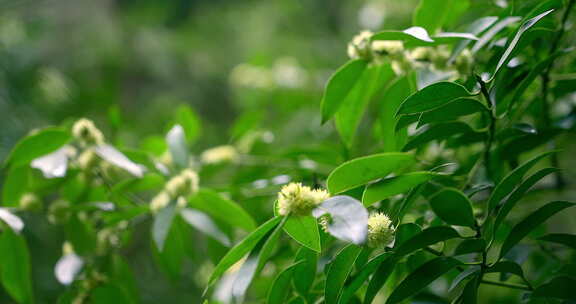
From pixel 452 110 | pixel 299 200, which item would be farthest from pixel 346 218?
pixel 452 110

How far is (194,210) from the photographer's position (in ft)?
2.46

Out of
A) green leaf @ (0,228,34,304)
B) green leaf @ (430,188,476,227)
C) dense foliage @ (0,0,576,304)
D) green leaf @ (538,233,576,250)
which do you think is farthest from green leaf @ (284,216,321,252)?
green leaf @ (0,228,34,304)

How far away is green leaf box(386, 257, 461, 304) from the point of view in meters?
0.48

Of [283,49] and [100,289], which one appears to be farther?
[283,49]

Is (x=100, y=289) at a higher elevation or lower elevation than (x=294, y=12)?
lower

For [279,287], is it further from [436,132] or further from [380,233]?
[436,132]

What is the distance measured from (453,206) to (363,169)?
3.3 inches

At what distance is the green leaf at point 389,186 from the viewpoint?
475 mm

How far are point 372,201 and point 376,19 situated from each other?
0.99 metres

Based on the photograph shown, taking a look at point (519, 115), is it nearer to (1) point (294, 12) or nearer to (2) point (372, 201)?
(2) point (372, 201)

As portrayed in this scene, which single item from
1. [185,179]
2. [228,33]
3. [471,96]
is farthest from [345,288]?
[228,33]

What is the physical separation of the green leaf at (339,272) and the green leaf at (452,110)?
133 mm

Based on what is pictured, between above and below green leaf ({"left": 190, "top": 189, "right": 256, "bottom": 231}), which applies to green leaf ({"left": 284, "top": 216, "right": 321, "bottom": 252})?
above

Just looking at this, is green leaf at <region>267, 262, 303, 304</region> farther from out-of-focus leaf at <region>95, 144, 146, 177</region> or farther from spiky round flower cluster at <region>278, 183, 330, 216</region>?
out-of-focus leaf at <region>95, 144, 146, 177</region>
